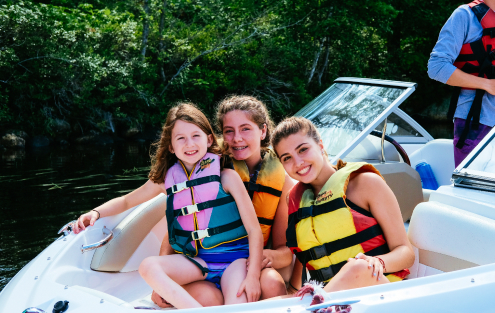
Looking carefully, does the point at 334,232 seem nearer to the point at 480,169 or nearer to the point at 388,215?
the point at 388,215

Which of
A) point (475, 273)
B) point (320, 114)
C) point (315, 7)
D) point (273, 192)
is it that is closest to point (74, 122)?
point (315, 7)

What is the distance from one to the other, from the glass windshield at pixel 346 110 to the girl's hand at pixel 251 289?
124 cm

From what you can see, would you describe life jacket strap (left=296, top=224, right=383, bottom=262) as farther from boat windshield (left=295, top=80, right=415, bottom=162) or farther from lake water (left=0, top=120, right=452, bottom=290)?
lake water (left=0, top=120, right=452, bottom=290)

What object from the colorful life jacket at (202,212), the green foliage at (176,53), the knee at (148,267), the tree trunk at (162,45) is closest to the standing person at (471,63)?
the colorful life jacket at (202,212)

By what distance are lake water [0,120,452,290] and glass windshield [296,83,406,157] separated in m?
2.66

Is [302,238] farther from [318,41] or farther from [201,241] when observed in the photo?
[318,41]

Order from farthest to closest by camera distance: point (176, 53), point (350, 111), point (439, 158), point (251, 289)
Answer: point (176, 53) → point (439, 158) → point (350, 111) → point (251, 289)

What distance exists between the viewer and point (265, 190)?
7.08 ft

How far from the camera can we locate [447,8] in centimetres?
1691

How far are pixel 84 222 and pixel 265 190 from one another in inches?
33.5

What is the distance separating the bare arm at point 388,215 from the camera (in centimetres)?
165

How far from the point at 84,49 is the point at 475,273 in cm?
1270

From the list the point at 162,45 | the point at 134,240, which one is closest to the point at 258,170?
the point at 134,240

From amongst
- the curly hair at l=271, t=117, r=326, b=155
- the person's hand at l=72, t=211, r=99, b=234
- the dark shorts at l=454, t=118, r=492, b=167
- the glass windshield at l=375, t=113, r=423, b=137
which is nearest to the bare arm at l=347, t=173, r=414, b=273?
the curly hair at l=271, t=117, r=326, b=155
